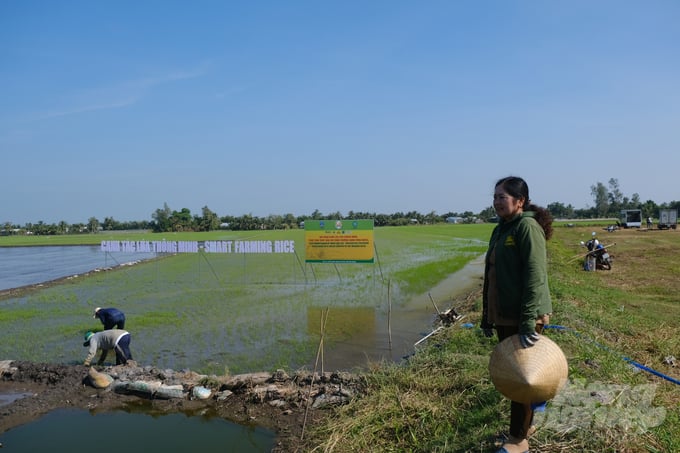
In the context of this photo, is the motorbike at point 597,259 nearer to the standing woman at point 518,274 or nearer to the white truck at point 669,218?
the standing woman at point 518,274

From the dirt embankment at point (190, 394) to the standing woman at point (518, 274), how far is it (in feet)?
8.12

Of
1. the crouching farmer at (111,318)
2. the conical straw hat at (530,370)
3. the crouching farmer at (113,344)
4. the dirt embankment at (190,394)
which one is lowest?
the dirt embankment at (190,394)

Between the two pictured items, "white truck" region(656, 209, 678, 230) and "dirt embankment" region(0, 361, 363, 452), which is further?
"white truck" region(656, 209, 678, 230)

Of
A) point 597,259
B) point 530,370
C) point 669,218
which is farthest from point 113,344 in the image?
point 669,218

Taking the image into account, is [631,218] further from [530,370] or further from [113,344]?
[530,370]

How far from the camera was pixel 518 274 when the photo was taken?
2.80 metres

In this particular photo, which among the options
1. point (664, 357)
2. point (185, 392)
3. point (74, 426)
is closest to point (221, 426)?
point (185, 392)

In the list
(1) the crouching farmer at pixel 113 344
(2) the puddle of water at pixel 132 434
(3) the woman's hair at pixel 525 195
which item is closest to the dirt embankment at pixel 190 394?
(2) the puddle of water at pixel 132 434

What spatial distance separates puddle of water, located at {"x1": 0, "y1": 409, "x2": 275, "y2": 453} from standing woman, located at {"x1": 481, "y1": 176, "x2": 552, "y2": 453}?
270 cm

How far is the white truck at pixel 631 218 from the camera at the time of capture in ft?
144

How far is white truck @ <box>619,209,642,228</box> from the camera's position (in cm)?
4392

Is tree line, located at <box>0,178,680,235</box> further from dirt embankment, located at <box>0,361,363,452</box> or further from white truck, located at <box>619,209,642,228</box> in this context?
dirt embankment, located at <box>0,361,363,452</box>

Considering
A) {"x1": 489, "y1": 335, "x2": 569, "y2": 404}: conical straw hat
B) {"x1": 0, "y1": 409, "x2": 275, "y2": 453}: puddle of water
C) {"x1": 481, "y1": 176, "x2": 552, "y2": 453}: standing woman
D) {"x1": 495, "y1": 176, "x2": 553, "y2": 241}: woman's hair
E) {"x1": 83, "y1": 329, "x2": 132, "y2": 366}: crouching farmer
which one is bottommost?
{"x1": 0, "y1": 409, "x2": 275, "y2": 453}: puddle of water

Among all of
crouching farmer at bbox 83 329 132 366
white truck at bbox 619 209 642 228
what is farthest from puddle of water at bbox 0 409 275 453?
white truck at bbox 619 209 642 228
